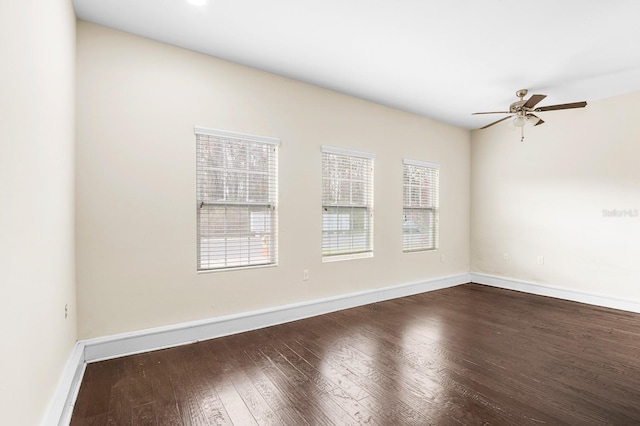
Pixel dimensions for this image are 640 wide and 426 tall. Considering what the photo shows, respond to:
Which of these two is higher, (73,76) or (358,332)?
(73,76)

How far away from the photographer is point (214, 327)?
3023 millimetres

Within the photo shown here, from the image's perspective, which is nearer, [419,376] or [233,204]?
[419,376]

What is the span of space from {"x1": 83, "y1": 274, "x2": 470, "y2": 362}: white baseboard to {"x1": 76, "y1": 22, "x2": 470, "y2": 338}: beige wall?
0.08 meters

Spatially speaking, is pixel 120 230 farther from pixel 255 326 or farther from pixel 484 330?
pixel 484 330

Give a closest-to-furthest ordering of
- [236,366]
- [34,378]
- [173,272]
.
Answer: [34,378], [236,366], [173,272]

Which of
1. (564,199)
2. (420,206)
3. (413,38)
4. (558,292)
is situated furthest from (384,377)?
(564,199)

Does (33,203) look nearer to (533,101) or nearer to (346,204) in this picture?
(346,204)

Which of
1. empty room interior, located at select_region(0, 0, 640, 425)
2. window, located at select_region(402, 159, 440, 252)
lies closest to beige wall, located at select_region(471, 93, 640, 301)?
empty room interior, located at select_region(0, 0, 640, 425)

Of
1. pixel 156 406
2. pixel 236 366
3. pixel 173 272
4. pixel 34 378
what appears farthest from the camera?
pixel 173 272

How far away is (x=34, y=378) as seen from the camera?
1.42 m

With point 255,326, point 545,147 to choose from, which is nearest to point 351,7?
point 255,326

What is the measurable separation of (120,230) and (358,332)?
2.50m

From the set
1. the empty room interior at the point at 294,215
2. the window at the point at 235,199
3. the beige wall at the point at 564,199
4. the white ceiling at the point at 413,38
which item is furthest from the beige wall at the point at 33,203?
the beige wall at the point at 564,199

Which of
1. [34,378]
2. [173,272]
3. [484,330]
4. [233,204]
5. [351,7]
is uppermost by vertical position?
[351,7]
